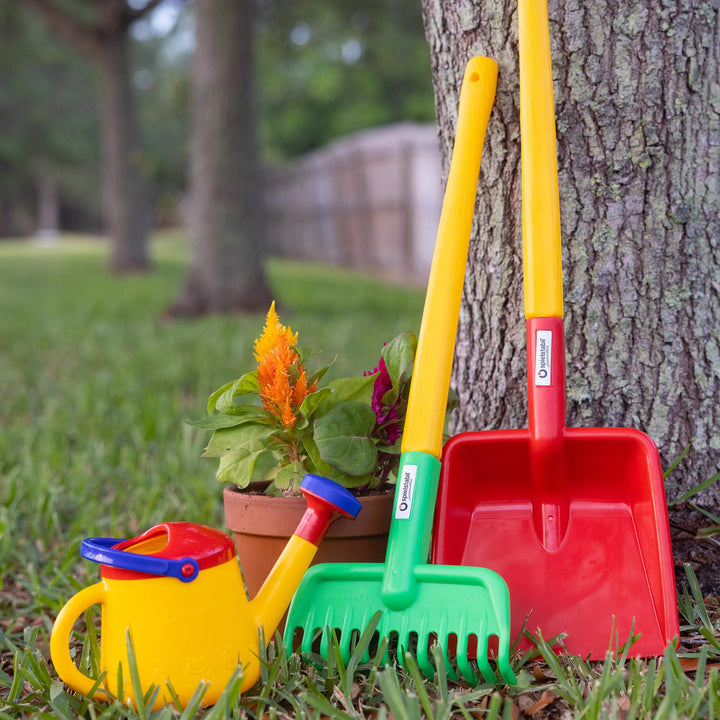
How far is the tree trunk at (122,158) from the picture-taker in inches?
400

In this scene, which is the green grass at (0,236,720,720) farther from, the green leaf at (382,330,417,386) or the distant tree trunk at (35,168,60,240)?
the distant tree trunk at (35,168,60,240)

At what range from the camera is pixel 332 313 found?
20.4 feet

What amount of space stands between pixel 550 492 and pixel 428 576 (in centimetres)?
33

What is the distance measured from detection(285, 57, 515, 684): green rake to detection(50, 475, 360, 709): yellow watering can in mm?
127

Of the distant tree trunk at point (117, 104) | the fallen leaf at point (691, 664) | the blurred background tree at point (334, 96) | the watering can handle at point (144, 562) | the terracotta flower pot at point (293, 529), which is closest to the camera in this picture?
the watering can handle at point (144, 562)

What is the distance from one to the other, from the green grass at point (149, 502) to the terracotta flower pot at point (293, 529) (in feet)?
0.56

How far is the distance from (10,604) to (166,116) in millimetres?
24905

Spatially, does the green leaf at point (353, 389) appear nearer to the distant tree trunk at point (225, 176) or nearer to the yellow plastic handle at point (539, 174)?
the yellow plastic handle at point (539, 174)

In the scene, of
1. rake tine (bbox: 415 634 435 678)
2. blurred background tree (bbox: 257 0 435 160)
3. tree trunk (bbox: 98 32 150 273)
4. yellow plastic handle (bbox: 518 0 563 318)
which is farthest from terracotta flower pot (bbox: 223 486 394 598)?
blurred background tree (bbox: 257 0 435 160)

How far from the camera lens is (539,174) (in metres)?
1.45

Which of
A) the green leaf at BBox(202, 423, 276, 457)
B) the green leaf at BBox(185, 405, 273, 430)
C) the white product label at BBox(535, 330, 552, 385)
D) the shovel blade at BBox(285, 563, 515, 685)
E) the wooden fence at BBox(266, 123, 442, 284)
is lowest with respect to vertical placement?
the shovel blade at BBox(285, 563, 515, 685)

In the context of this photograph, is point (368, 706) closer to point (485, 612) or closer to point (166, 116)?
point (485, 612)

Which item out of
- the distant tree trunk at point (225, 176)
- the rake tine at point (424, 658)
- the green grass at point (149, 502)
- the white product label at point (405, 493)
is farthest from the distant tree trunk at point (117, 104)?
the rake tine at point (424, 658)

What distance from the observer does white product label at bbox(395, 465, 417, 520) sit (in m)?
1.34
